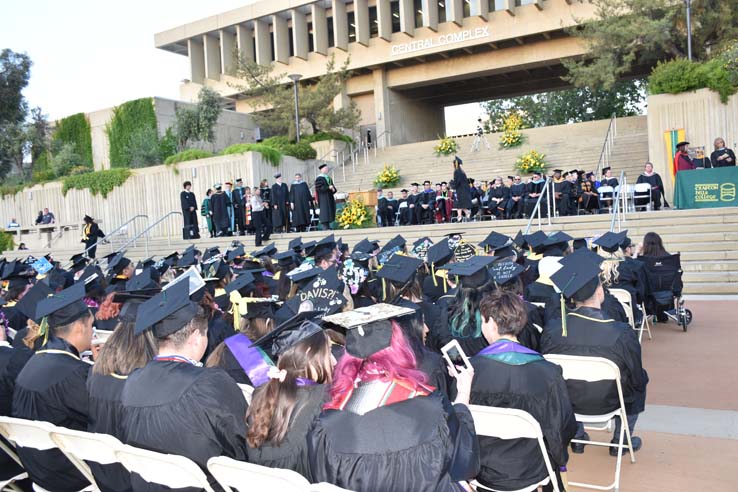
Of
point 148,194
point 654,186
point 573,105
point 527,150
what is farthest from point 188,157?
point 573,105

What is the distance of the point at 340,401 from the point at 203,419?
713 mm

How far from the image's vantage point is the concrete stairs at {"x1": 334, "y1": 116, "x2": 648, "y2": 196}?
2105 centimetres

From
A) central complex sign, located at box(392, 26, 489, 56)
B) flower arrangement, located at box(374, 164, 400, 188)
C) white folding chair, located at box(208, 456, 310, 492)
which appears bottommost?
white folding chair, located at box(208, 456, 310, 492)

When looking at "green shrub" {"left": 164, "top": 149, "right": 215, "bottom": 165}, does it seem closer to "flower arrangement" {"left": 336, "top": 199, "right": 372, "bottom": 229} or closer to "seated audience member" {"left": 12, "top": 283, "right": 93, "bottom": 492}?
"flower arrangement" {"left": 336, "top": 199, "right": 372, "bottom": 229}

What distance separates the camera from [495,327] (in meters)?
3.04

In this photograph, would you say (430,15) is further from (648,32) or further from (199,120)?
(199,120)

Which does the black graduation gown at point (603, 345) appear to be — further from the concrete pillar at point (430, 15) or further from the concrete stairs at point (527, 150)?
the concrete pillar at point (430, 15)

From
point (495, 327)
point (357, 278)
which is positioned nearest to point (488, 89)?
point (357, 278)

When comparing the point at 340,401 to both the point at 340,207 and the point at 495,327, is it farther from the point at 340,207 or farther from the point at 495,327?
the point at 340,207

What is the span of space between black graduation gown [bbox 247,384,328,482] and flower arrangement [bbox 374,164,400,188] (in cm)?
2132

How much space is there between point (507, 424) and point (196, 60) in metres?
37.1

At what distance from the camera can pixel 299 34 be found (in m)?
32.4

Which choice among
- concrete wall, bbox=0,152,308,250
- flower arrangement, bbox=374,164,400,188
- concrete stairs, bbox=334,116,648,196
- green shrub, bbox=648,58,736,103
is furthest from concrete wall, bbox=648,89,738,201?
concrete wall, bbox=0,152,308,250

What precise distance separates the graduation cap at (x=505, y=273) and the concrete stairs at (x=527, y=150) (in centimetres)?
1590
